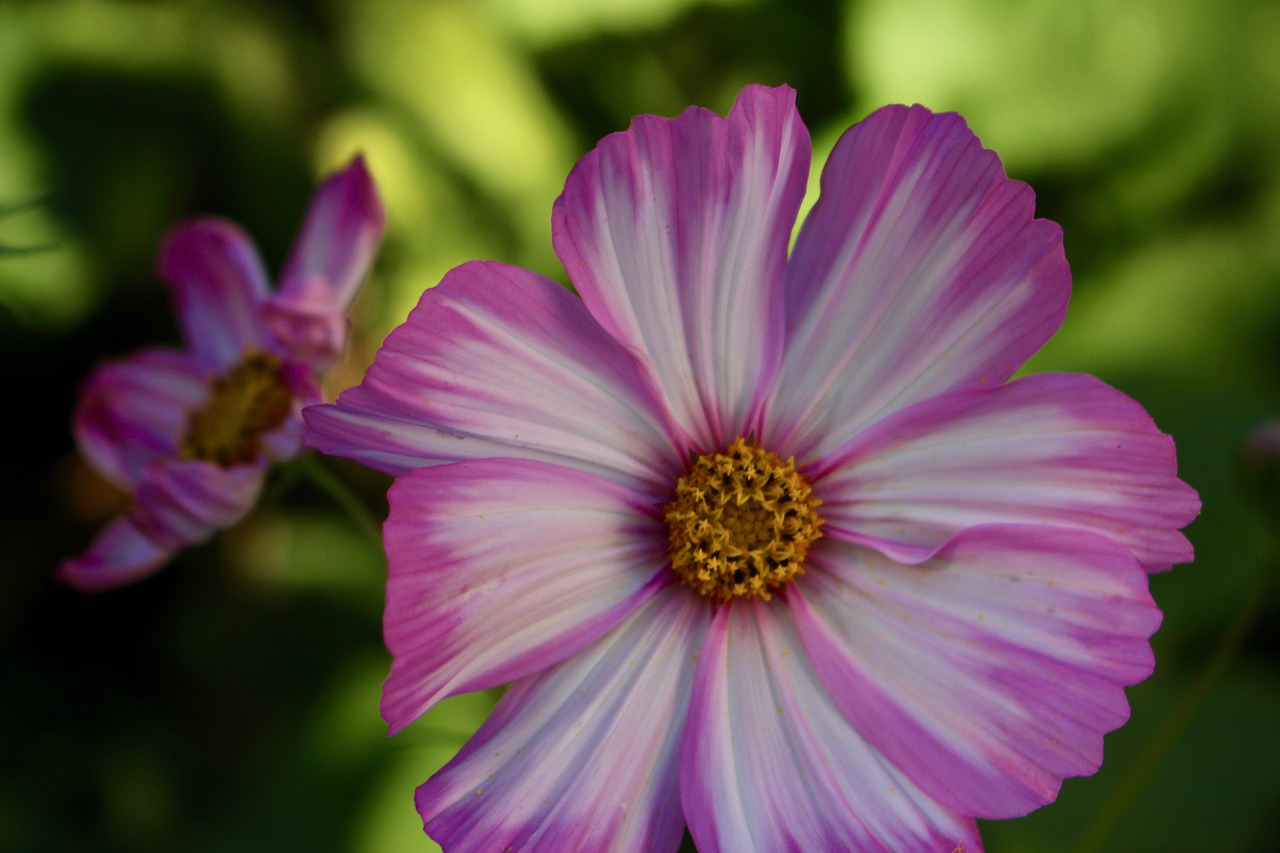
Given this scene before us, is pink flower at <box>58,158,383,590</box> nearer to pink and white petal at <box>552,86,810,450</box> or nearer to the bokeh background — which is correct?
pink and white petal at <box>552,86,810,450</box>

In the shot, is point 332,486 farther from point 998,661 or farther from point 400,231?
point 400,231

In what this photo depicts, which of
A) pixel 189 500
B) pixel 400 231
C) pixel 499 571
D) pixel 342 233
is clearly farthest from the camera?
pixel 400 231

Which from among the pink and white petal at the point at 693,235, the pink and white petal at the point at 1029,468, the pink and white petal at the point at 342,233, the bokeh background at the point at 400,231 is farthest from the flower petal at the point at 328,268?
the bokeh background at the point at 400,231

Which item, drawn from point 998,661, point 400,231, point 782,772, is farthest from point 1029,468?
point 400,231

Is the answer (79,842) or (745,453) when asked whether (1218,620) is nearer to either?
(745,453)

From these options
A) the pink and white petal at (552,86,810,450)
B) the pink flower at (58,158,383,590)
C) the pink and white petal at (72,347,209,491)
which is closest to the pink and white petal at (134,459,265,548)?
the pink flower at (58,158,383,590)
